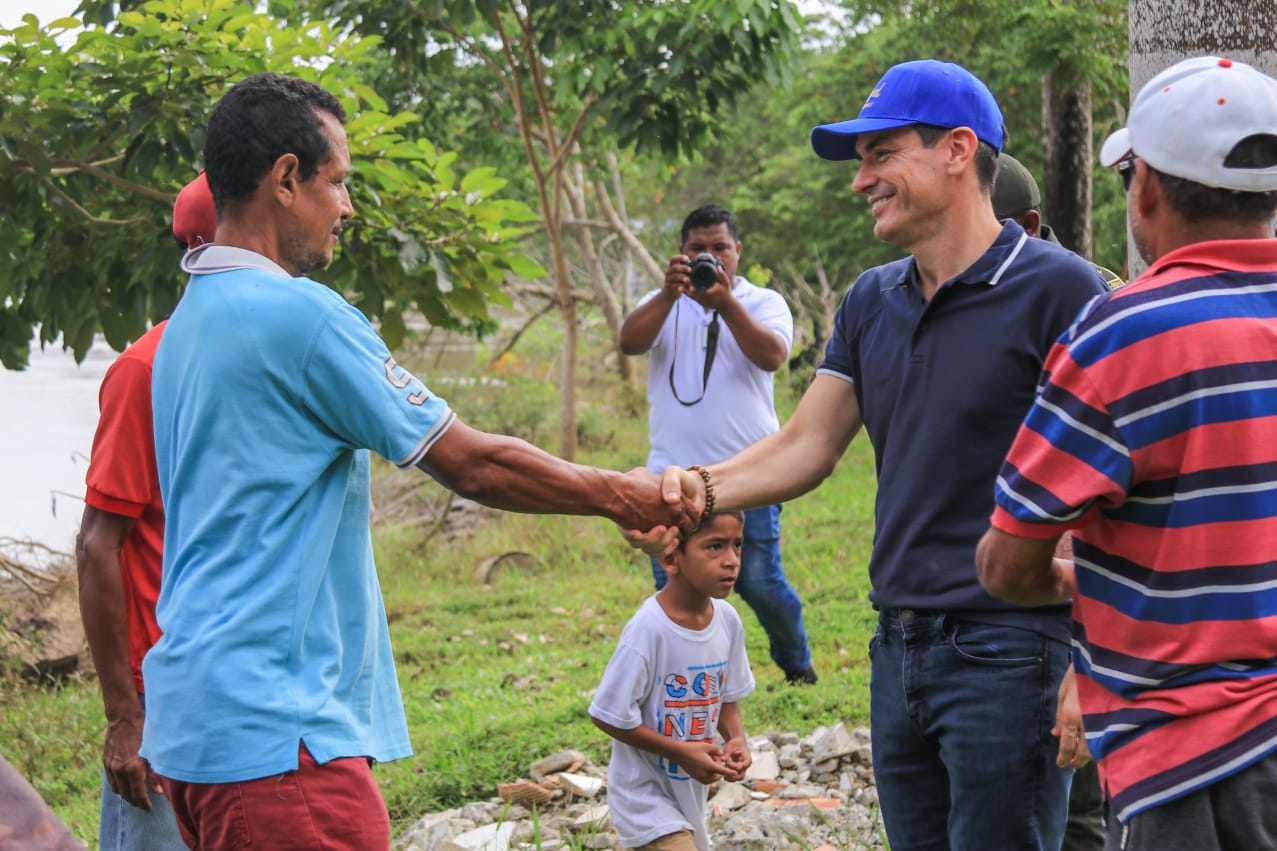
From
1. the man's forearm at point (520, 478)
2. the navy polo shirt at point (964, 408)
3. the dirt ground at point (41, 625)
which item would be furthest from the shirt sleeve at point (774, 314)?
the dirt ground at point (41, 625)

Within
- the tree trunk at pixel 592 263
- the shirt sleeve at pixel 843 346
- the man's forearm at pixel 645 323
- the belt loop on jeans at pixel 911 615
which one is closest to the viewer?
the belt loop on jeans at pixel 911 615

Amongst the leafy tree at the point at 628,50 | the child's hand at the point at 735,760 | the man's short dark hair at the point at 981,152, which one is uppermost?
the leafy tree at the point at 628,50

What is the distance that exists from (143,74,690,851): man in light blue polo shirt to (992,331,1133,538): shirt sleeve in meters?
1.08

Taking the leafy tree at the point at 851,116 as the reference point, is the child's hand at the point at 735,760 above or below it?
below

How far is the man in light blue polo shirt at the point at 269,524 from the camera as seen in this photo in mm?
2369

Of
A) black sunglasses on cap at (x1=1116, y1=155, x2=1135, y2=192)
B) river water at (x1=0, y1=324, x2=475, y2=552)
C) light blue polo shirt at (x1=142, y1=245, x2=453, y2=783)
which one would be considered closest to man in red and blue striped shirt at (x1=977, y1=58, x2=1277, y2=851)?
black sunglasses on cap at (x1=1116, y1=155, x2=1135, y2=192)

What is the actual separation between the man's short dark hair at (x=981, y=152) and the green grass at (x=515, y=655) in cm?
321

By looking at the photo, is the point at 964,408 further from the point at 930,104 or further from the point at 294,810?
the point at 294,810

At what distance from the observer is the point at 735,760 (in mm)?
3742

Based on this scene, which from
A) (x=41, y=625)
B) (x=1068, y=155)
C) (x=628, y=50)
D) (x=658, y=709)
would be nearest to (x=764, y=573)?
(x=658, y=709)

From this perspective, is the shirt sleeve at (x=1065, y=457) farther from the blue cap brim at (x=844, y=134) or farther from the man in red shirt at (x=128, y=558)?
the man in red shirt at (x=128, y=558)

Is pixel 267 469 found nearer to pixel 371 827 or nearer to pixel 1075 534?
pixel 371 827

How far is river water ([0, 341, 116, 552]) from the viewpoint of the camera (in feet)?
39.3

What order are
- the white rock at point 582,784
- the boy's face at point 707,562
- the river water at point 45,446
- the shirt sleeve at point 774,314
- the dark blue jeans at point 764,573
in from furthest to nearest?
the river water at point 45,446, the shirt sleeve at point 774,314, the dark blue jeans at point 764,573, the white rock at point 582,784, the boy's face at point 707,562
